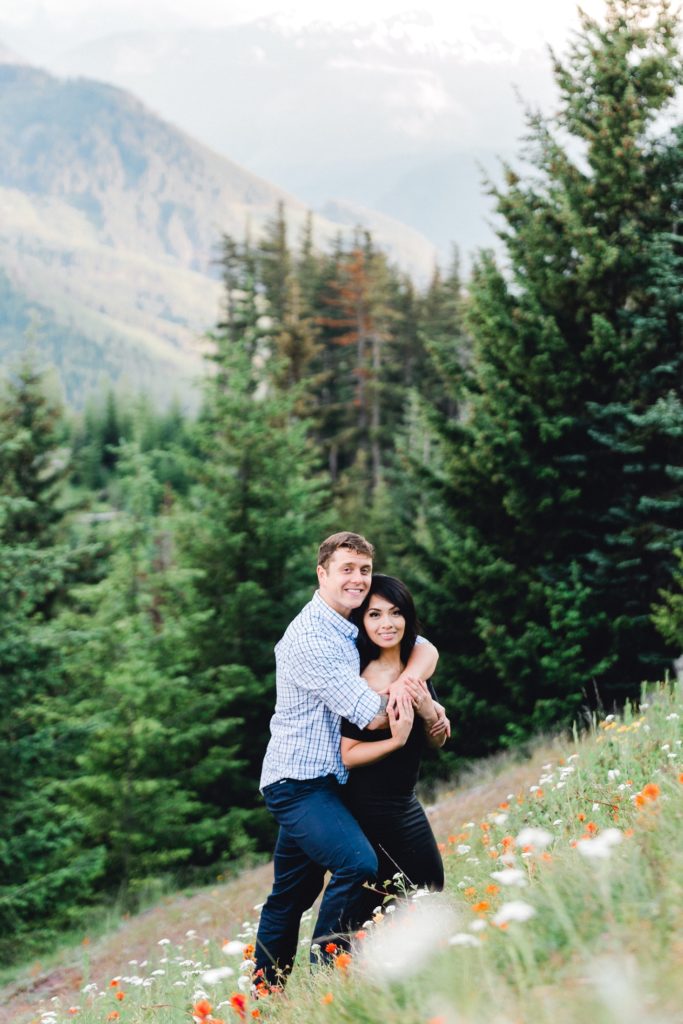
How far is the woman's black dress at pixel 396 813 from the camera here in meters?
4.74

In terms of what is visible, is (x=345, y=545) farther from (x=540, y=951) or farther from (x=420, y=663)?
(x=540, y=951)

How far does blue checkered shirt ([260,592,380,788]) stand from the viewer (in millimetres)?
4473

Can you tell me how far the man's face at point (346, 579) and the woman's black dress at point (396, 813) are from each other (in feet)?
2.08

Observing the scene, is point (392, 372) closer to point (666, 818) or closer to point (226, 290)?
point (226, 290)

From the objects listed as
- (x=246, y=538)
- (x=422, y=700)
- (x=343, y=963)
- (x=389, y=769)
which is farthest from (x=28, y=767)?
(x=343, y=963)

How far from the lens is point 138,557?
1794 cm

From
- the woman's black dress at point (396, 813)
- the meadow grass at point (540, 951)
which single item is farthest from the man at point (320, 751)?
the meadow grass at point (540, 951)

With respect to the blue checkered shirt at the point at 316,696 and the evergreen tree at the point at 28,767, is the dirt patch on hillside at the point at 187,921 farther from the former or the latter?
the blue checkered shirt at the point at 316,696

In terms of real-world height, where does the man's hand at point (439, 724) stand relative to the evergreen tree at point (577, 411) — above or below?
below

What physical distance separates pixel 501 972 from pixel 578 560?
12251 mm

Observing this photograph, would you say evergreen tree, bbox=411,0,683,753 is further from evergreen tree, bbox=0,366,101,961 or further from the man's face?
the man's face

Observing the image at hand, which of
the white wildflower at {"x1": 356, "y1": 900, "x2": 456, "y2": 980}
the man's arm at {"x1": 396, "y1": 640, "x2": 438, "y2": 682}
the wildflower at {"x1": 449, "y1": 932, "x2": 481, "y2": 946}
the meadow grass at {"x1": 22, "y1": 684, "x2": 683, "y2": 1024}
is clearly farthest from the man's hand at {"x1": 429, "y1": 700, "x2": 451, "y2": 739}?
the wildflower at {"x1": 449, "y1": 932, "x2": 481, "y2": 946}

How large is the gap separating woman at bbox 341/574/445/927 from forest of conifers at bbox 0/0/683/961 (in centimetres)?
754

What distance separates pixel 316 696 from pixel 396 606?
2.08ft
